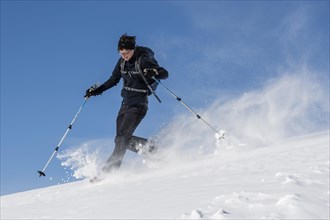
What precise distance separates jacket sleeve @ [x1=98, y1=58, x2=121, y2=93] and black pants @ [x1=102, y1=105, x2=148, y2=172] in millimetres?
611

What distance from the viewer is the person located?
8961mm

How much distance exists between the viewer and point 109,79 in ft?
32.3

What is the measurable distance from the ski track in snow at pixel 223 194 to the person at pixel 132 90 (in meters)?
1.04

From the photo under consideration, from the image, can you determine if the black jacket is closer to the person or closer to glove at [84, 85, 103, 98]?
the person

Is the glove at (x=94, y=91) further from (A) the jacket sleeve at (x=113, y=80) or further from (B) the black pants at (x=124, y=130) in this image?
(B) the black pants at (x=124, y=130)

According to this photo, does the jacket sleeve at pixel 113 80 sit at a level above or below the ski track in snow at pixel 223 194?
above

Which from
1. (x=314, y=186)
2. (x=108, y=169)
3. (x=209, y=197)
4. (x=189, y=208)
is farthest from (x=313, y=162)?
(x=108, y=169)

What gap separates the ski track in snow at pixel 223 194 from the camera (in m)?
4.32

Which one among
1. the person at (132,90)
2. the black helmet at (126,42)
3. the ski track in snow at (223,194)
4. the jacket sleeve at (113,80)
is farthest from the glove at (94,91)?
the ski track in snow at (223,194)

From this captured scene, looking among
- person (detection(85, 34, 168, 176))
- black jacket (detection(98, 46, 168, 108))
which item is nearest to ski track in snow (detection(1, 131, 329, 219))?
person (detection(85, 34, 168, 176))

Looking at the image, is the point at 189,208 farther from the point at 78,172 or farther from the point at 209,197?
the point at 78,172

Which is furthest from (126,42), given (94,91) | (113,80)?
(94,91)

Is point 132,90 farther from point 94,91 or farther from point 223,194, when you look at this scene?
point 223,194

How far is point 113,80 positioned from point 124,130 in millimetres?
1136
